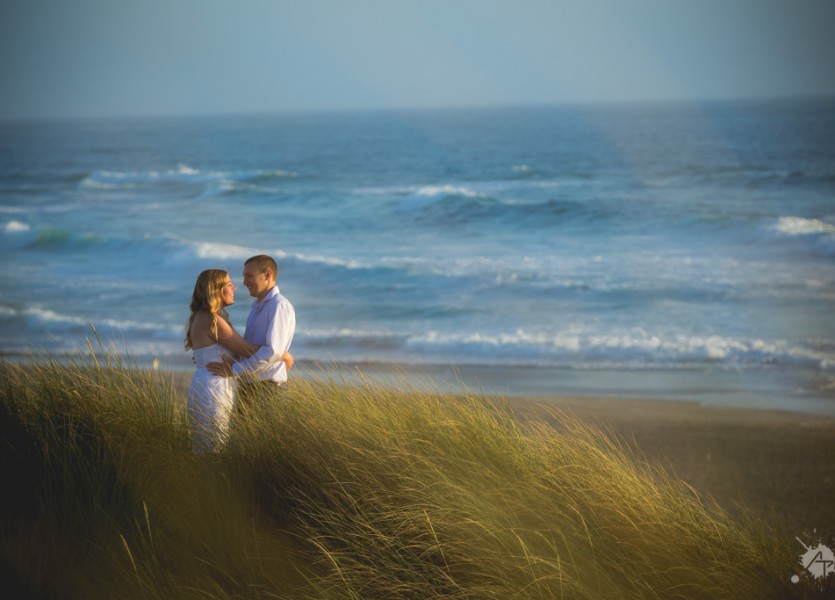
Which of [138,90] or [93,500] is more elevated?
[138,90]

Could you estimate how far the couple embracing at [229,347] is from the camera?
4.71 metres

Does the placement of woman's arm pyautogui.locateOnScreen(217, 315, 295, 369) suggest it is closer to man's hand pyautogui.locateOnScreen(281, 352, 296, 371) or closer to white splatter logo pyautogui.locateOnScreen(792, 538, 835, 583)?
man's hand pyautogui.locateOnScreen(281, 352, 296, 371)

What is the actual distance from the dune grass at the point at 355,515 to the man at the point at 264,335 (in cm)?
30

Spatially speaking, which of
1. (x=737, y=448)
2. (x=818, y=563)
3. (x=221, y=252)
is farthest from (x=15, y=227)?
(x=818, y=563)

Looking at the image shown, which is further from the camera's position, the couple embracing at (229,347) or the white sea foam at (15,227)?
the white sea foam at (15,227)

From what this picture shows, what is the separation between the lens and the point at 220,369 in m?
4.77

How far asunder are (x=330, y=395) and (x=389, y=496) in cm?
102

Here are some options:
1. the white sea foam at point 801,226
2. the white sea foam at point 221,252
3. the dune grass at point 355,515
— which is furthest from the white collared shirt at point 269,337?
the white sea foam at point 801,226

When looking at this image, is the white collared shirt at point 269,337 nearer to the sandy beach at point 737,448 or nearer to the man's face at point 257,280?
the man's face at point 257,280

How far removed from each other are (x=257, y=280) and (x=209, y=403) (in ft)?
2.29

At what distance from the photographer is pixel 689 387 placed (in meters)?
11.4

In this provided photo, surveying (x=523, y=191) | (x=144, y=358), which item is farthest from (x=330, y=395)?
(x=523, y=191)

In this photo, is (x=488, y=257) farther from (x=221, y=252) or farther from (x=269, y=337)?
(x=269, y=337)

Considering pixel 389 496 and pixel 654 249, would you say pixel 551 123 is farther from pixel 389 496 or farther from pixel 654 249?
pixel 389 496
